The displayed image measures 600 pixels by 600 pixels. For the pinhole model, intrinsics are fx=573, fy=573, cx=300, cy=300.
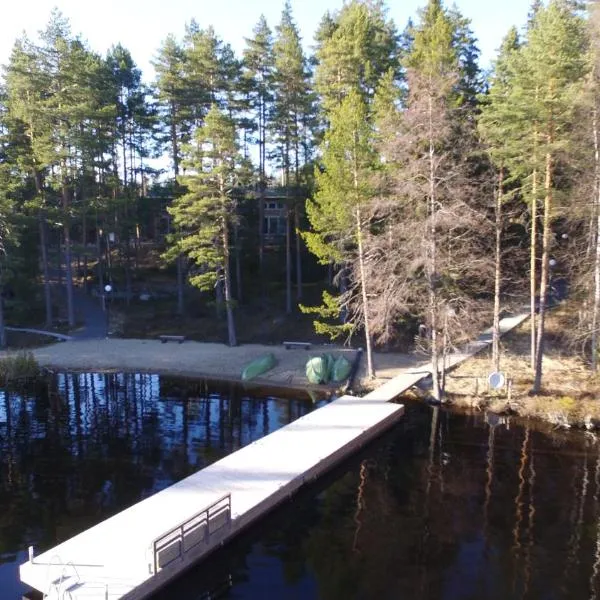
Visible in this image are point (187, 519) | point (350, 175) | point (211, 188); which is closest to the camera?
point (187, 519)

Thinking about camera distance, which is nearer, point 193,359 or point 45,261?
point 193,359

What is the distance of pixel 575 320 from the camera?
94.2 ft

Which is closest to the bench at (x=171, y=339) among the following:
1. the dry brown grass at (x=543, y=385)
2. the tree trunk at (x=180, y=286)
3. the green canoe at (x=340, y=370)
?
the tree trunk at (x=180, y=286)

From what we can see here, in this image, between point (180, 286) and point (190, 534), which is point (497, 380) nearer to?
point (190, 534)

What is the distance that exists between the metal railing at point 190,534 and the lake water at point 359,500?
568 mm

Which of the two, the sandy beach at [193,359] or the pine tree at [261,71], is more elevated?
the pine tree at [261,71]

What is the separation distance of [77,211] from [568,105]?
1084 inches

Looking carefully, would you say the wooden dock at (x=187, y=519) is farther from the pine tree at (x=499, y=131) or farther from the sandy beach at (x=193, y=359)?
the pine tree at (x=499, y=131)

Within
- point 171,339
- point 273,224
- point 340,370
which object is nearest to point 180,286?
point 171,339

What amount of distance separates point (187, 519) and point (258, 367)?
50.1 ft

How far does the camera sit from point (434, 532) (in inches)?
520

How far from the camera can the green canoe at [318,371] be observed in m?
25.3

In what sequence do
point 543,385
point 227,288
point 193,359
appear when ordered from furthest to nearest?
1. point 227,288
2. point 193,359
3. point 543,385

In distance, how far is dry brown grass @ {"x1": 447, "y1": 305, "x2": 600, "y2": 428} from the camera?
20422 millimetres
